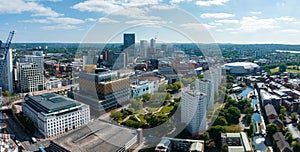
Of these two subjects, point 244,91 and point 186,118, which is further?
point 244,91

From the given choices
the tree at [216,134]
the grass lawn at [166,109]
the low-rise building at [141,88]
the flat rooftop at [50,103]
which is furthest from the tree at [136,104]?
the tree at [216,134]

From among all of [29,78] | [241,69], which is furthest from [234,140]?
[241,69]

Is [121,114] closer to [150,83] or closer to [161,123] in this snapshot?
[161,123]

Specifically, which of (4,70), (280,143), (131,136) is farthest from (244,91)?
(4,70)

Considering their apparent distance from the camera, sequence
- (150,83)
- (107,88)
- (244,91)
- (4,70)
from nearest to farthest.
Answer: (107,88), (150,83), (4,70), (244,91)

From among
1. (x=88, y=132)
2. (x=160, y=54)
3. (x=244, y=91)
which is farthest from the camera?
(x=160, y=54)
